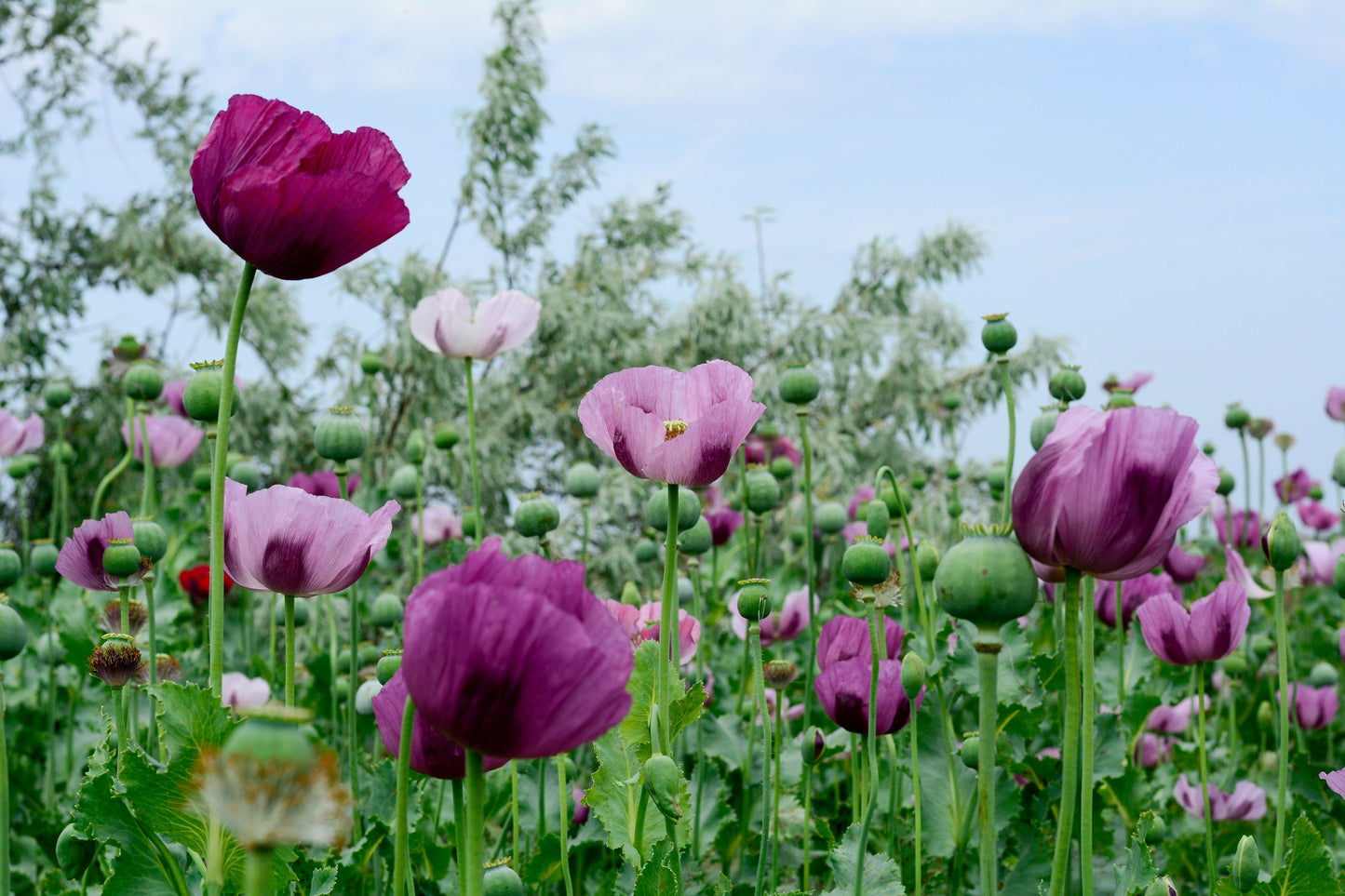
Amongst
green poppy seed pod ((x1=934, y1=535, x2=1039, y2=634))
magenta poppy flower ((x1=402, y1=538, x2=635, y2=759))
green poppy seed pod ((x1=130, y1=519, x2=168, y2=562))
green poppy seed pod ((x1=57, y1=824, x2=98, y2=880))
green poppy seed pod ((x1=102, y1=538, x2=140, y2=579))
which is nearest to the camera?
magenta poppy flower ((x1=402, y1=538, x2=635, y2=759))

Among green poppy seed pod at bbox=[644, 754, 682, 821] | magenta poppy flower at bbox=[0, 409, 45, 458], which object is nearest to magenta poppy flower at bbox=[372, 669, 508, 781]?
green poppy seed pod at bbox=[644, 754, 682, 821]

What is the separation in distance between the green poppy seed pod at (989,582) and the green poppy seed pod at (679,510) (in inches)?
19.8

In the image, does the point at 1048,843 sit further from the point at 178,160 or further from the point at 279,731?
the point at 178,160

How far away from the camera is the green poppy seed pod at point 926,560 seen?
1.45 meters

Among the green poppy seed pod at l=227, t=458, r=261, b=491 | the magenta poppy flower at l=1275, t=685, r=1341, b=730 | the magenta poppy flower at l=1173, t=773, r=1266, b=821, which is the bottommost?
the magenta poppy flower at l=1173, t=773, r=1266, b=821

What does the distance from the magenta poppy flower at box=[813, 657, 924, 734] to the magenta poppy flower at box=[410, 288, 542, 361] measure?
79 cm

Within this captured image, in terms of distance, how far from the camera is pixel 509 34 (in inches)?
198

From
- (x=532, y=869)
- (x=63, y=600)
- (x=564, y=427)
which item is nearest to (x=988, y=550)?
(x=532, y=869)

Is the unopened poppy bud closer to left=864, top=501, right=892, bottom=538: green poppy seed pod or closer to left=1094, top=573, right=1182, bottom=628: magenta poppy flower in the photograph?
left=864, top=501, right=892, bottom=538: green poppy seed pod

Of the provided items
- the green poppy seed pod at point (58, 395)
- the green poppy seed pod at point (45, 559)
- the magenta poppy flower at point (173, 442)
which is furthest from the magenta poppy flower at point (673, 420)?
the green poppy seed pod at point (58, 395)

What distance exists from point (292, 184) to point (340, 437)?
617 millimetres

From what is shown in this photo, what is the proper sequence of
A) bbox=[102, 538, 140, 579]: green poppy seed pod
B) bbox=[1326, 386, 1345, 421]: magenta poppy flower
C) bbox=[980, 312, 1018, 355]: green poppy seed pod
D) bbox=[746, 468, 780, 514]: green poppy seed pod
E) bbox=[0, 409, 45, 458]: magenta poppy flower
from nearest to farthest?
bbox=[102, 538, 140, 579]: green poppy seed pod → bbox=[980, 312, 1018, 355]: green poppy seed pod → bbox=[746, 468, 780, 514]: green poppy seed pod → bbox=[0, 409, 45, 458]: magenta poppy flower → bbox=[1326, 386, 1345, 421]: magenta poppy flower

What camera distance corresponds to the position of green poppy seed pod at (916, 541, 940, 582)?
145 centimetres

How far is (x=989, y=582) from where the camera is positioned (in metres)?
0.61
